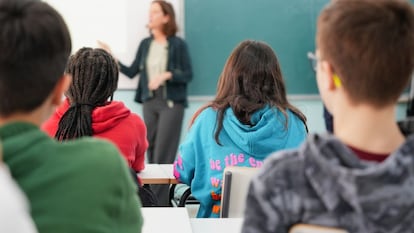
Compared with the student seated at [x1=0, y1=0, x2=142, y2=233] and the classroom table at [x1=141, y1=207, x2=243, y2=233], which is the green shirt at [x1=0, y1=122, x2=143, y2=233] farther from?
the classroom table at [x1=141, y1=207, x2=243, y2=233]

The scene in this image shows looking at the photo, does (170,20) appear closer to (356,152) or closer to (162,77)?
(162,77)

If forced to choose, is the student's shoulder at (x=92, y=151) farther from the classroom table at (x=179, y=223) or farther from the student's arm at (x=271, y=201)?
the classroom table at (x=179, y=223)

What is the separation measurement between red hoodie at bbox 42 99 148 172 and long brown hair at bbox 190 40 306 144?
35 cm

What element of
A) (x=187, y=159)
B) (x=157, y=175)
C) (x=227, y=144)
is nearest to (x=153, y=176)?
(x=157, y=175)

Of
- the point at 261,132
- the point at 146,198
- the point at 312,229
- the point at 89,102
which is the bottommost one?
the point at 146,198

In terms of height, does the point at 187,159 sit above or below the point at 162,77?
above

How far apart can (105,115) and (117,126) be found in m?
0.12

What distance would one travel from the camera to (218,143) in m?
2.78

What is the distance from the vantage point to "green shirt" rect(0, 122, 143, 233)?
1104mm

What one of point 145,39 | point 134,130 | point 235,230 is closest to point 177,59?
point 145,39

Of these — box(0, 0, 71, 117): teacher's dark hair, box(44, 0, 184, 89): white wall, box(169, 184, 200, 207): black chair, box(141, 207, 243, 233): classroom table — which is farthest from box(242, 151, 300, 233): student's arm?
box(44, 0, 184, 89): white wall

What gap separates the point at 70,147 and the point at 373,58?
584mm

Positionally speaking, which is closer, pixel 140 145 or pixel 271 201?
pixel 271 201

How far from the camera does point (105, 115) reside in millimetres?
2615
